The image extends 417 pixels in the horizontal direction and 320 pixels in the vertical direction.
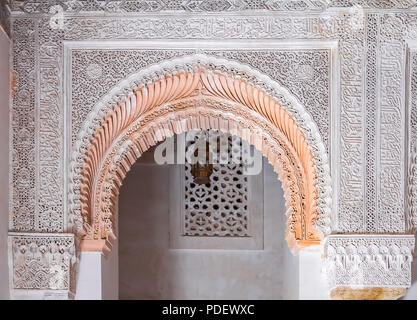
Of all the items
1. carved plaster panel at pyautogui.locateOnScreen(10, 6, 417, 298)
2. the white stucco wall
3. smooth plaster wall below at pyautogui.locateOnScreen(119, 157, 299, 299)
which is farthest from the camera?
smooth plaster wall below at pyautogui.locateOnScreen(119, 157, 299, 299)

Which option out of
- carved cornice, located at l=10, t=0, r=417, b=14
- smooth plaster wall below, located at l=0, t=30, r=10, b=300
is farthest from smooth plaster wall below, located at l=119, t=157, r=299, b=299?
carved cornice, located at l=10, t=0, r=417, b=14

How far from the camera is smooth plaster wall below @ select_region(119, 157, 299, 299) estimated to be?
588cm

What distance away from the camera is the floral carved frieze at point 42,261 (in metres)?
3.53

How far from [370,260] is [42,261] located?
5.79 feet

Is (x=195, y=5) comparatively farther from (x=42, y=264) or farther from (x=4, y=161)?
(x=42, y=264)

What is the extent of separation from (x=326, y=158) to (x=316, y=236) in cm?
44

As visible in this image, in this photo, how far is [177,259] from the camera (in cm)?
593

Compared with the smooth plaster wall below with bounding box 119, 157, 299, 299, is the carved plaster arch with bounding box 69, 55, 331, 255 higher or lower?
higher

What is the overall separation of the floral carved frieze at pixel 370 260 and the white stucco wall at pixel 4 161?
173 centimetres

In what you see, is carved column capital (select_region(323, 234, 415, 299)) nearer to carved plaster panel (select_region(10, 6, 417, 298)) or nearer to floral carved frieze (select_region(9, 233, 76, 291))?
carved plaster panel (select_region(10, 6, 417, 298))

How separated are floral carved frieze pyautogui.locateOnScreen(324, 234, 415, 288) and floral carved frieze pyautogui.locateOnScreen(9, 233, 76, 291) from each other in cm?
141

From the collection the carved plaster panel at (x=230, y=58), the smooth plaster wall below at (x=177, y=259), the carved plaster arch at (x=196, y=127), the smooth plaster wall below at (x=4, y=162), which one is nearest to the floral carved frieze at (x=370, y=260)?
the carved plaster arch at (x=196, y=127)

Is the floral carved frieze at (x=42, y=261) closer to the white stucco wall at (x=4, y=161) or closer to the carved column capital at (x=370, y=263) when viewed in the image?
the white stucco wall at (x=4, y=161)
